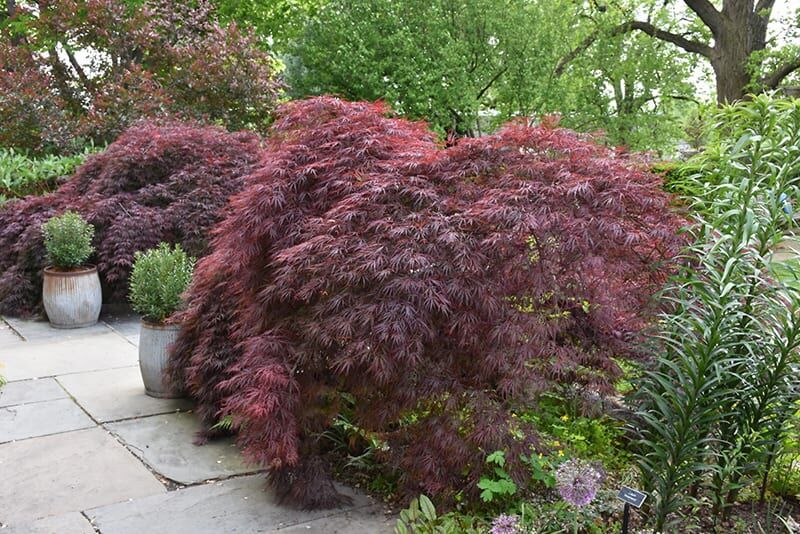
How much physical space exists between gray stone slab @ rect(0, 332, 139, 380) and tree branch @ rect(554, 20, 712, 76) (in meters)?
12.5

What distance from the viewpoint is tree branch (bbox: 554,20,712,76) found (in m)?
16.6

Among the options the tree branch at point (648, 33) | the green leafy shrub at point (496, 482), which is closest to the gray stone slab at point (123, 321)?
the green leafy shrub at point (496, 482)

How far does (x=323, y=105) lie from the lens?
394 centimetres

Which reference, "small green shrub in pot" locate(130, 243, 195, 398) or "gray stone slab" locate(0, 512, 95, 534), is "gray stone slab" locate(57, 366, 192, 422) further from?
Result: "gray stone slab" locate(0, 512, 95, 534)

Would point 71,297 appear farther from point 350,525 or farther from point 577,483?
point 577,483

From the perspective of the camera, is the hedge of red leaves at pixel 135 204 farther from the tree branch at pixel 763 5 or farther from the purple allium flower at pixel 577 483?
the tree branch at pixel 763 5

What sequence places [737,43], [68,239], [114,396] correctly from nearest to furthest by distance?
1. [114,396]
2. [68,239]
3. [737,43]

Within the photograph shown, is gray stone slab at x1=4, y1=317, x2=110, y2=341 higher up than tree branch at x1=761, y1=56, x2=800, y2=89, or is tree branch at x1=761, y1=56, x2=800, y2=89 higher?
tree branch at x1=761, y1=56, x2=800, y2=89

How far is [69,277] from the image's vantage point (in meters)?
6.86

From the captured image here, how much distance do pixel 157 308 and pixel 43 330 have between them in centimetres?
260

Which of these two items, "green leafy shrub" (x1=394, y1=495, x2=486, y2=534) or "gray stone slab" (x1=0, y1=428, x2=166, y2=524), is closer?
"green leafy shrub" (x1=394, y1=495, x2=486, y2=534)

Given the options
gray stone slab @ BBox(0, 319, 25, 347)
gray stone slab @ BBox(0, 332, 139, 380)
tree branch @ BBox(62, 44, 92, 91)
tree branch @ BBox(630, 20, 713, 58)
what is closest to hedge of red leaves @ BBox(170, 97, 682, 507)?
gray stone slab @ BBox(0, 332, 139, 380)

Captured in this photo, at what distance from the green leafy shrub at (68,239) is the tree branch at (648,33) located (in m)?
12.0

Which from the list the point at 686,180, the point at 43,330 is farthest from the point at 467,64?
the point at 686,180
